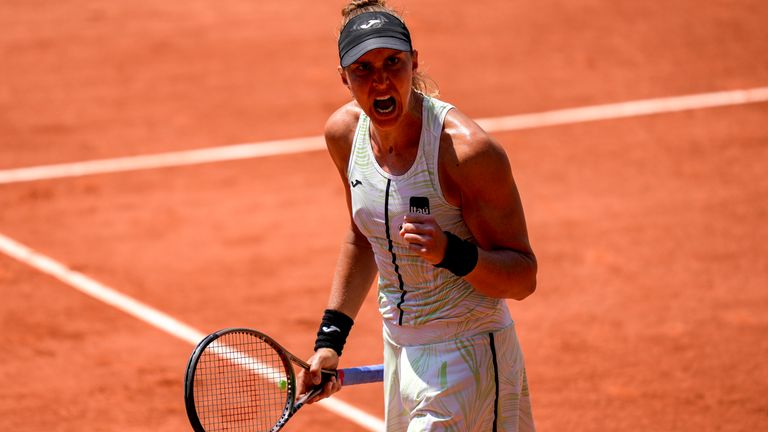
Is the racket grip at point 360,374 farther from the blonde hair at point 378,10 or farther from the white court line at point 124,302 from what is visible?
the white court line at point 124,302

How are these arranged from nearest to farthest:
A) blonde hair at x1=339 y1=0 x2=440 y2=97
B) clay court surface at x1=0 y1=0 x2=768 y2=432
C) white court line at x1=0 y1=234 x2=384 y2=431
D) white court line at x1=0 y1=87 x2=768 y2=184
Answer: blonde hair at x1=339 y1=0 x2=440 y2=97, white court line at x1=0 y1=234 x2=384 y2=431, clay court surface at x1=0 y1=0 x2=768 y2=432, white court line at x1=0 y1=87 x2=768 y2=184

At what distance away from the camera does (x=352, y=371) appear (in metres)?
4.89

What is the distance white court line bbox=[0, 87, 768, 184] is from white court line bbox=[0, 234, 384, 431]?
1.50 metres

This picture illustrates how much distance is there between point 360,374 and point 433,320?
1.90 feet

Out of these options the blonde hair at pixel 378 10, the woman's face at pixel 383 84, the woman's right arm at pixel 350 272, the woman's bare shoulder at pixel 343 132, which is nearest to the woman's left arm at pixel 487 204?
the woman's face at pixel 383 84

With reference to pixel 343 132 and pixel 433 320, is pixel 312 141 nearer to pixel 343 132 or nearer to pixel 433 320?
pixel 343 132

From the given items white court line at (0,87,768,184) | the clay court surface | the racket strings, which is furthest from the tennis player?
white court line at (0,87,768,184)

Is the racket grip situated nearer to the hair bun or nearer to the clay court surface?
the hair bun

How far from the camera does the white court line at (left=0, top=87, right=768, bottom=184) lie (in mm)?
11477

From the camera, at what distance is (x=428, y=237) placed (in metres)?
3.99

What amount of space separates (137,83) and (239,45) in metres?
1.59

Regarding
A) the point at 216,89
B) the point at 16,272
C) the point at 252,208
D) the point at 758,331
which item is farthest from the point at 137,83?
the point at 758,331

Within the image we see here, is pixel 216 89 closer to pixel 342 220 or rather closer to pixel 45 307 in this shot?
pixel 342 220

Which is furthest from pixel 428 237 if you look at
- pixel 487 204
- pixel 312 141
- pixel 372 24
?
pixel 312 141
